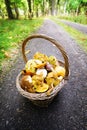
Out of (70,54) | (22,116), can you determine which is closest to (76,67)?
(70,54)

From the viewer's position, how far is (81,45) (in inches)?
245

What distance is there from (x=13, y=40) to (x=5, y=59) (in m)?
2.00

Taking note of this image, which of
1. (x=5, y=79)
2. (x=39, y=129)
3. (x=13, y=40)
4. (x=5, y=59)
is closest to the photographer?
(x=39, y=129)

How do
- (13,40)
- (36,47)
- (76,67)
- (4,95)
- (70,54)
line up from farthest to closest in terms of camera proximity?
1. (13,40)
2. (36,47)
3. (70,54)
4. (76,67)
5. (4,95)

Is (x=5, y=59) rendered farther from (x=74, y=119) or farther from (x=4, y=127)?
(x=74, y=119)

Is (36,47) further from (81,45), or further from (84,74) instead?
(84,74)

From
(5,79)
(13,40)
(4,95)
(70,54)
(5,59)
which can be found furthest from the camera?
(13,40)

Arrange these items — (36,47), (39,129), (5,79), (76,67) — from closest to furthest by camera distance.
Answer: (39,129)
(5,79)
(76,67)
(36,47)

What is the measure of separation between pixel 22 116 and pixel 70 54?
319 cm

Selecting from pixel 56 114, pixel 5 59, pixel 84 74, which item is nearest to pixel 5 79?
pixel 5 59

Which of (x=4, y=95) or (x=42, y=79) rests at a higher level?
(x=42, y=79)

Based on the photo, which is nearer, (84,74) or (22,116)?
(22,116)

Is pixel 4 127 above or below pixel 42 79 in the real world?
below

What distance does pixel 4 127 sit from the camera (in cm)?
265
